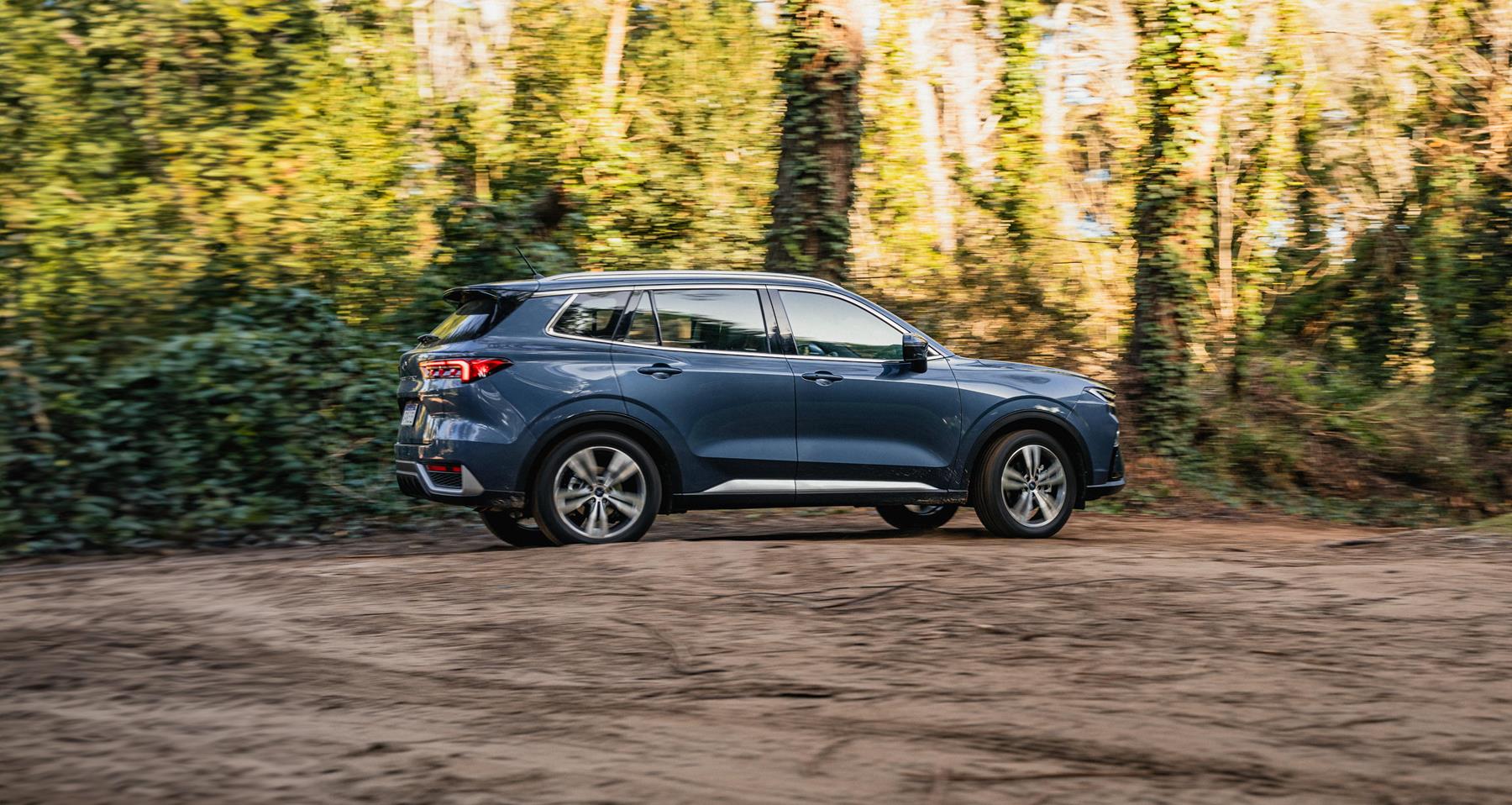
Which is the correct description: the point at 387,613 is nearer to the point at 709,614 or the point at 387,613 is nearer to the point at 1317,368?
Answer: the point at 709,614

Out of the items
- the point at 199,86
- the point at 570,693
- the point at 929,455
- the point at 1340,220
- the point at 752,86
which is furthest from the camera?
the point at 752,86

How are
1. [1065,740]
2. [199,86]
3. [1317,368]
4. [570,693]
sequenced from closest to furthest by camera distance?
1. [1065,740]
2. [570,693]
3. [199,86]
4. [1317,368]

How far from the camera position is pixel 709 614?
7.01 m

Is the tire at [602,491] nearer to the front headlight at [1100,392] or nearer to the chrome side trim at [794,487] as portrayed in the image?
the chrome side trim at [794,487]

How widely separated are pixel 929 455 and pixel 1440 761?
19.0 feet

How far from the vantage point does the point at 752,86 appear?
19.6 m

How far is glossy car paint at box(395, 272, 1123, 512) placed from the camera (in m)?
9.05

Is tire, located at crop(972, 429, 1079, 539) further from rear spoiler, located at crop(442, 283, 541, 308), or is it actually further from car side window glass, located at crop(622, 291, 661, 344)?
rear spoiler, located at crop(442, 283, 541, 308)

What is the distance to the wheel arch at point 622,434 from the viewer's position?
29.8ft

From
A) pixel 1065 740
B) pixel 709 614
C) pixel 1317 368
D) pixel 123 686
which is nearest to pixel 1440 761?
pixel 1065 740

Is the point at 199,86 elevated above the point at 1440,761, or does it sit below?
above

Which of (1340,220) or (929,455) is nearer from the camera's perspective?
(929,455)

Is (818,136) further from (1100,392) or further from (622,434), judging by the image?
(622,434)

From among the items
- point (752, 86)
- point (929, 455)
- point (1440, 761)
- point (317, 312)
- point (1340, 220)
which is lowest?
point (1440, 761)
